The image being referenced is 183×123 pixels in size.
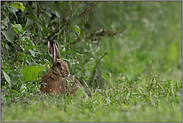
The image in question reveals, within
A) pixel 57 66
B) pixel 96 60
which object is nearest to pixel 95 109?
pixel 57 66

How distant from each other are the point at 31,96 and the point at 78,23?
1814 millimetres

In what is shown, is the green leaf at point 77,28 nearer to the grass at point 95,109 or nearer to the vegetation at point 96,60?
the vegetation at point 96,60

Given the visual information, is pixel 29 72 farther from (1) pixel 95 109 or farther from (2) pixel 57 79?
(1) pixel 95 109

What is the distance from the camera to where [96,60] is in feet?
15.7

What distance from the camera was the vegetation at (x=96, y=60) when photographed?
10.2 feet

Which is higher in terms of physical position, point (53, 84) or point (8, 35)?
point (8, 35)

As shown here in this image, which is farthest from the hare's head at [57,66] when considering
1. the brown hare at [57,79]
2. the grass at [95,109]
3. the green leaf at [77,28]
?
the green leaf at [77,28]

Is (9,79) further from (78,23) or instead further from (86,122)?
(78,23)

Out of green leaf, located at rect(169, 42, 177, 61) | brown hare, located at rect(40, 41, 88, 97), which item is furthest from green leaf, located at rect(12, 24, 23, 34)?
green leaf, located at rect(169, 42, 177, 61)

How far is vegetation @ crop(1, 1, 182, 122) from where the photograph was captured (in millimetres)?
3114

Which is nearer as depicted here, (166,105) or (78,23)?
(166,105)

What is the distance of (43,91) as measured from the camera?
3.91m

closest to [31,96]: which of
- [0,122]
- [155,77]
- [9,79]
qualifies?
[9,79]

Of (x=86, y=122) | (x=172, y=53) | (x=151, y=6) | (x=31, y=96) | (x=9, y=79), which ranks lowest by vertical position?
(x=86, y=122)
